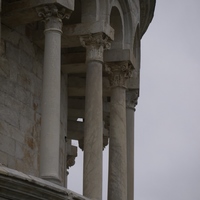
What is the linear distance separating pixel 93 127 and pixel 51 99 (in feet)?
10.3

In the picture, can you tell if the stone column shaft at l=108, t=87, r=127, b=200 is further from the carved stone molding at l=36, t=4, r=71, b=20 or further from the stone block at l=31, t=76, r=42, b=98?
the carved stone molding at l=36, t=4, r=71, b=20

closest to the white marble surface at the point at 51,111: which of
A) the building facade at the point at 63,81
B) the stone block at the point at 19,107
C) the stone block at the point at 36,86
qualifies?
the building facade at the point at 63,81

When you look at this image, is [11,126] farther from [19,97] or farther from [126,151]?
[126,151]

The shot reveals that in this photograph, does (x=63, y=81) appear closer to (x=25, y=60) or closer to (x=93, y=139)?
(x=25, y=60)

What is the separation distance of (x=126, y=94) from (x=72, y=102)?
404 centimetres

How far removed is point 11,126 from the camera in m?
34.1

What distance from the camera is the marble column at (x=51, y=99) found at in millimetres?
31016

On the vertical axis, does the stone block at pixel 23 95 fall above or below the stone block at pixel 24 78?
below

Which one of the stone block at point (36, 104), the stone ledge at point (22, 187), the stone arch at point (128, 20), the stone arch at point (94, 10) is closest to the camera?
the stone ledge at point (22, 187)

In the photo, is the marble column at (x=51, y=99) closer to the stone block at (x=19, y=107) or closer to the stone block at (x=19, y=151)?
the stone block at (x=19, y=107)

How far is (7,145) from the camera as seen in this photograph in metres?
33.7

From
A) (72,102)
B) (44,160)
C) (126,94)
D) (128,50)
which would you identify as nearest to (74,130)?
(72,102)

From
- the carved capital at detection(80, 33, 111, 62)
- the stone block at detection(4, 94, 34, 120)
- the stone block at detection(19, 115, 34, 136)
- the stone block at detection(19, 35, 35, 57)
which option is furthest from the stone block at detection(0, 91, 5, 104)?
the carved capital at detection(80, 33, 111, 62)

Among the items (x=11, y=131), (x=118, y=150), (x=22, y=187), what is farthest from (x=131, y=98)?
(x=22, y=187)
